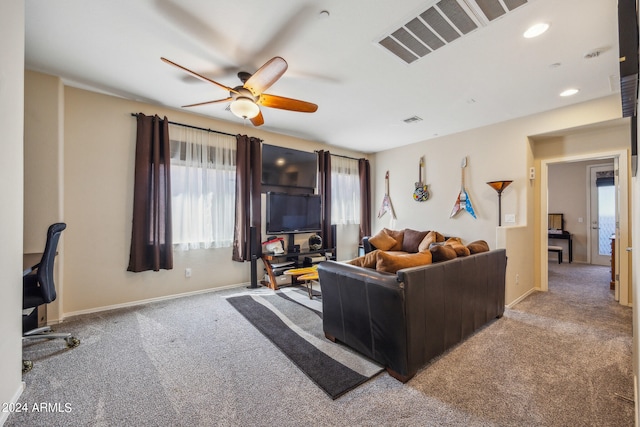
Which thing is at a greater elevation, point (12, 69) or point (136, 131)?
point (136, 131)

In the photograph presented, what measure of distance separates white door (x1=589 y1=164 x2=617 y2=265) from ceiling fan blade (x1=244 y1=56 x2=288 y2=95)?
7.59m

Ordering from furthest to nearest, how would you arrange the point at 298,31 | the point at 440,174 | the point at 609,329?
1. the point at 440,174
2. the point at 609,329
3. the point at 298,31

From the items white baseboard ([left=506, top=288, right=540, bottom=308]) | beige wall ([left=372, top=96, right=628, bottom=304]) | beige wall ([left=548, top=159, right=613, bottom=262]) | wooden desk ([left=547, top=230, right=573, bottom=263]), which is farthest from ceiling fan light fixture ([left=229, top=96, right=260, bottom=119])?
wooden desk ([left=547, top=230, right=573, bottom=263])

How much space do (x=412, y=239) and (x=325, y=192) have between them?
6.20ft

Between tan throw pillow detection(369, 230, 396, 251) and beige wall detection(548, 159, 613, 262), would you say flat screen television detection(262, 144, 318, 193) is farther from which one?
beige wall detection(548, 159, 613, 262)

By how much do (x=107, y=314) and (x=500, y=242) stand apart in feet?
15.8

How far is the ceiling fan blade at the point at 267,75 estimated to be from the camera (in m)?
1.99

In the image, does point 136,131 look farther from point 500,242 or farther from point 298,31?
point 500,242

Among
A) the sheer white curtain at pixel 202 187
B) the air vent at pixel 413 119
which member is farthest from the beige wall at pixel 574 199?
the sheer white curtain at pixel 202 187

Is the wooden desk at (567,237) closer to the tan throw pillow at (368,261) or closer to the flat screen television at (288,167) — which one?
the flat screen television at (288,167)

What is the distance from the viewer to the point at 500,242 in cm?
326

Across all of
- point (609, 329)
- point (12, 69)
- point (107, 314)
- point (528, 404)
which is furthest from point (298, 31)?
point (609, 329)

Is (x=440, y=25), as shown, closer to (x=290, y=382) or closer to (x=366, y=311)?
(x=366, y=311)

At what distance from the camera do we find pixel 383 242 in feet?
16.4
